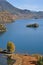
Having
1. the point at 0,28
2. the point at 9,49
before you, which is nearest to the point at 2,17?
the point at 0,28

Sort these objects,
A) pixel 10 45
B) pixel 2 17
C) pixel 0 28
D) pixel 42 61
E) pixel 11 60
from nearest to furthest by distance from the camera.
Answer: pixel 42 61 < pixel 11 60 < pixel 10 45 < pixel 0 28 < pixel 2 17

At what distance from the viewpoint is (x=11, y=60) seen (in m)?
15.8

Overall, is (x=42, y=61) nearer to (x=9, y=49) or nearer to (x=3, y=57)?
(x=3, y=57)

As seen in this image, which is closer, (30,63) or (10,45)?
(30,63)

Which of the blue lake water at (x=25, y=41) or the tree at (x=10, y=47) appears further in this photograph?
the blue lake water at (x=25, y=41)

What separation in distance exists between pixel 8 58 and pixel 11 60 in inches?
32.6

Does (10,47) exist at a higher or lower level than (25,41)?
lower

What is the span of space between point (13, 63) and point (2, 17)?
150m

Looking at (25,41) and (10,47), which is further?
(25,41)

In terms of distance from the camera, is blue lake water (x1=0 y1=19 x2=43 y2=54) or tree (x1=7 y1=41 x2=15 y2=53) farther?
blue lake water (x1=0 y1=19 x2=43 y2=54)

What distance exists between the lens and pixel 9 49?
1959 cm

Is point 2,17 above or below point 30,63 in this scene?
above

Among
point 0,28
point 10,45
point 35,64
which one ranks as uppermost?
point 0,28

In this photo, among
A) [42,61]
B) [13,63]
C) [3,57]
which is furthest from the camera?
[3,57]
